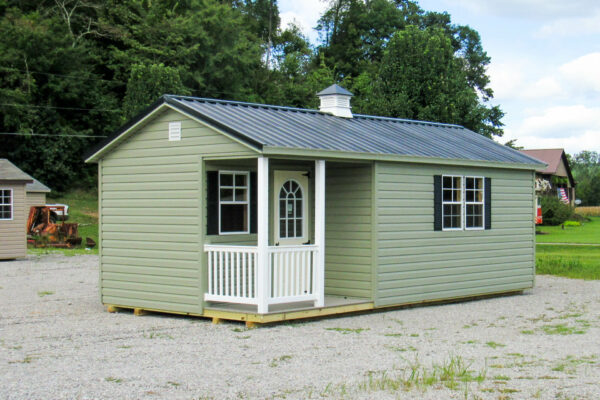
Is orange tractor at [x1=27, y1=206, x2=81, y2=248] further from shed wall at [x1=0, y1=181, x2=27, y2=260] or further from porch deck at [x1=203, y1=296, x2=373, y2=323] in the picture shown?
porch deck at [x1=203, y1=296, x2=373, y2=323]

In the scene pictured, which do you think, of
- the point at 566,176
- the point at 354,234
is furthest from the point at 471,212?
the point at 566,176

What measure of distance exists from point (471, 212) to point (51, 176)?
92.1ft

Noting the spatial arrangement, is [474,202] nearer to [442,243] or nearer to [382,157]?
[442,243]

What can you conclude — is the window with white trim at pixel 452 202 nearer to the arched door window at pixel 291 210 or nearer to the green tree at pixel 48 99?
the arched door window at pixel 291 210

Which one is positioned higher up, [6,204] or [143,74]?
[143,74]

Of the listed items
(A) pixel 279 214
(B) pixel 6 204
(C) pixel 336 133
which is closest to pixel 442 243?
(C) pixel 336 133

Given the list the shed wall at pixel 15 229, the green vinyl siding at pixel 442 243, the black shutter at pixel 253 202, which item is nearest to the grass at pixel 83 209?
the shed wall at pixel 15 229

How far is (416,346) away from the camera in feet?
30.0

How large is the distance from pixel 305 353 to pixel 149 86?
85.2 ft

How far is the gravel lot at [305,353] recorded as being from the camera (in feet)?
22.6

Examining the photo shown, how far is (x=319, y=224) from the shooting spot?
11094 millimetres

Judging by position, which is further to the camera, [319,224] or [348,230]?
[348,230]

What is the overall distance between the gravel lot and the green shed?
479 mm

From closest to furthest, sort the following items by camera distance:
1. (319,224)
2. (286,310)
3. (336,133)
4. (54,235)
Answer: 1. (286,310)
2. (319,224)
3. (336,133)
4. (54,235)
